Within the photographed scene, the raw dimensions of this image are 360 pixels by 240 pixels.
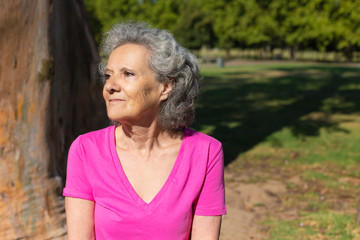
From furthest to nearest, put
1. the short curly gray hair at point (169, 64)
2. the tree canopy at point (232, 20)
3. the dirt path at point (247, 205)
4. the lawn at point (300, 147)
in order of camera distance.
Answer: the tree canopy at point (232, 20) < the lawn at point (300, 147) < the dirt path at point (247, 205) < the short curly gray hair at point (169, 64)

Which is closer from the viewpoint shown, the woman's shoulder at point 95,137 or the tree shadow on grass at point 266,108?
the woman's shoulder at point 95,137

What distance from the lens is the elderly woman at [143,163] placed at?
7.75ft

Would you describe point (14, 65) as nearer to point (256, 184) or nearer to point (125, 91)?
point (125, 91)

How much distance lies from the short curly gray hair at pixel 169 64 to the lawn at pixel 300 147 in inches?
64.9

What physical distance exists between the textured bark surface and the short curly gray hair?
6.25 ft

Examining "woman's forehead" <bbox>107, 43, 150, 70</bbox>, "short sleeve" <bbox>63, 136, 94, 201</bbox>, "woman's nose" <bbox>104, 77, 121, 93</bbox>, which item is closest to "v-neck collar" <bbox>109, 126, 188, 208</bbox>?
"short sleeve" <bbox>63, 136, 94, 201</bbox>

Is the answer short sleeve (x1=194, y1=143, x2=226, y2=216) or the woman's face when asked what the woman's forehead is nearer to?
the woman's face

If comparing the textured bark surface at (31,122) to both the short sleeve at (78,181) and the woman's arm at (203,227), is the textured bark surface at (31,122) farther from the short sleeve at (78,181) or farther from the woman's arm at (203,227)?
the woman's arm at (203,227)

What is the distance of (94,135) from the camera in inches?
100

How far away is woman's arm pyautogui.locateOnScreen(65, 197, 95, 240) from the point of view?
241 cm

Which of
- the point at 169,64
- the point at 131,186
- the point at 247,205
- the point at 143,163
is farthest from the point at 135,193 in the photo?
the point at 247,205

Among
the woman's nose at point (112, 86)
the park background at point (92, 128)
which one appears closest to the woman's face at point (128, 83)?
the woman's nose at point (112, 86)

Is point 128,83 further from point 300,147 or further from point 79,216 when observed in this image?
point 300,147

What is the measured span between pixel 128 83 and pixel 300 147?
27.1ft
